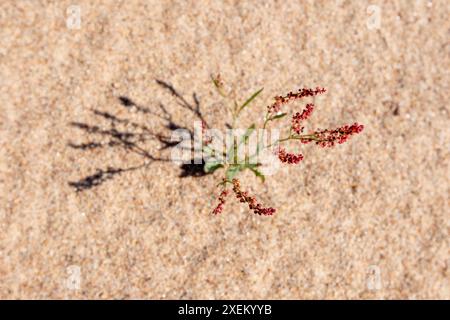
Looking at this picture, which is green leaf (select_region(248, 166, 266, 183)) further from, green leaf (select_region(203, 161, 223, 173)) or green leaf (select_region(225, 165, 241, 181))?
green leaf (select_region(203, 161, 223, 173))

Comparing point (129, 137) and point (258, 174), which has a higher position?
point (129, 137)

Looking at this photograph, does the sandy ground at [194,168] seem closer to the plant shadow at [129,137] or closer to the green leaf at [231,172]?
the plant shadow at [129,137]

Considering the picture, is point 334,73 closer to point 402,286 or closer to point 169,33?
point 169,33

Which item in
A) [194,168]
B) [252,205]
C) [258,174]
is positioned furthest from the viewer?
[194,168]

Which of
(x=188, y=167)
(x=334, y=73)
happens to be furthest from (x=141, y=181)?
(x=334, y=73)

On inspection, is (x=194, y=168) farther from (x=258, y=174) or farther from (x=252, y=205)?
(x=252, y=205)

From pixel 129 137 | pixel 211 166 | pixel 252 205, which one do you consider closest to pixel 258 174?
pixel 211 166

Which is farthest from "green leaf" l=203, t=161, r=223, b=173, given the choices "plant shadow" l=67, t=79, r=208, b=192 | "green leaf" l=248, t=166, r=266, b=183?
"green leaf" l=248, t=166, r=266, b=183
